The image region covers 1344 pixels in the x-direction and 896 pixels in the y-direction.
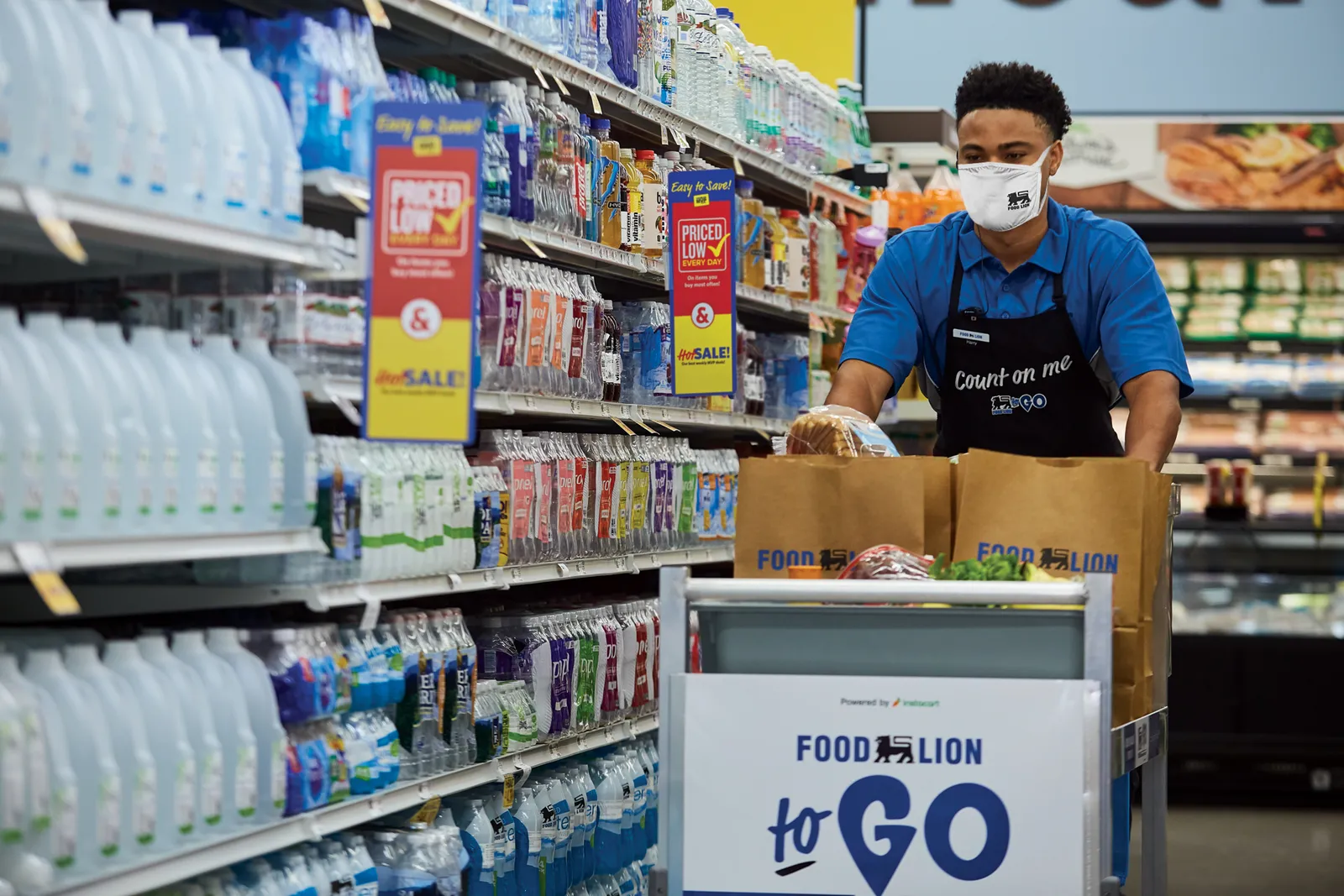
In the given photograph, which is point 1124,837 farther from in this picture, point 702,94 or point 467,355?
point 702,94

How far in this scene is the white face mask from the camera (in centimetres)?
345

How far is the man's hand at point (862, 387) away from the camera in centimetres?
360

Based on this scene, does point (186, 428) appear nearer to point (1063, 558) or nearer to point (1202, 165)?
point (1063, 558)

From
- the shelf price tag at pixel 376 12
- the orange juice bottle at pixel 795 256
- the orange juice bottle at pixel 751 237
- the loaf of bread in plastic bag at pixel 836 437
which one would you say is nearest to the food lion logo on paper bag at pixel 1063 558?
the loaf of bread in plastic bag at pixel 836 437

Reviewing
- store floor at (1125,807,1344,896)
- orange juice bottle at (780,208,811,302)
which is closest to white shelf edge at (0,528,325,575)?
orange juice bottle at (780,208,811,302)

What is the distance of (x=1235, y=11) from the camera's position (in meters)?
10.3

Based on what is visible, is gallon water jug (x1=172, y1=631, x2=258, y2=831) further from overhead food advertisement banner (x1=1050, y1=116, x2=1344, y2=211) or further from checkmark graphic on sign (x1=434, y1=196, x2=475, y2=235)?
overhead food advertisement banner (x1=1050, y1=116, x2=1344, y2=211)

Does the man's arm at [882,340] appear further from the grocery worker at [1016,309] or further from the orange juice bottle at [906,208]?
the orange juice bottle at [906,208]

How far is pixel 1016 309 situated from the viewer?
3.57 metres

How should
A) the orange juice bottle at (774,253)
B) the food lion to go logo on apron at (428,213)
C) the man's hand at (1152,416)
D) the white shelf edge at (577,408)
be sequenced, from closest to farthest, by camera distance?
the food lion to go logo on apron at (428,213) → the man's hand at (1152,416) → the white shelf edge at (577,408) → the orange juice bottle at (774,253)

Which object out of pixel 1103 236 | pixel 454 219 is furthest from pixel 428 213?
pixel 1103 236

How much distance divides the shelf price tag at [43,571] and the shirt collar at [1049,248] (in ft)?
6.67

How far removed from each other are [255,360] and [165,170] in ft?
A: 1.46

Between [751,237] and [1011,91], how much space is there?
2251mm
